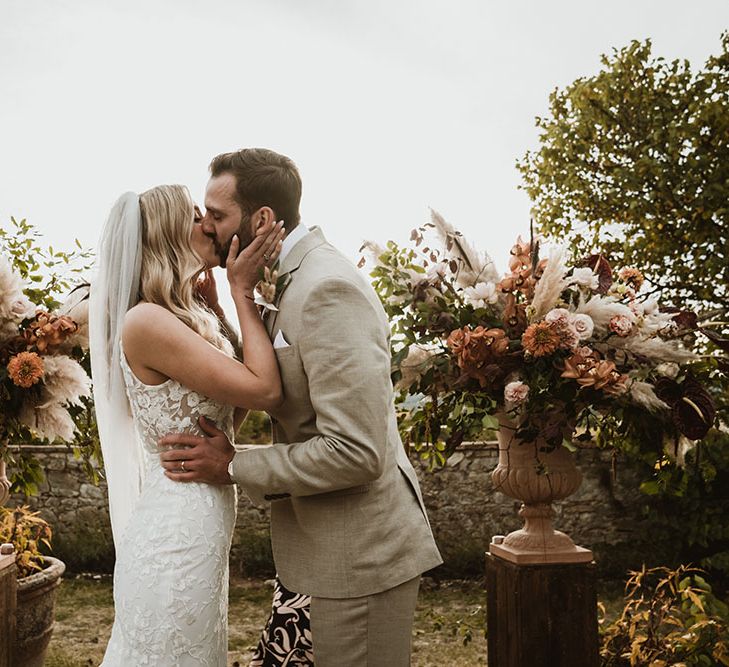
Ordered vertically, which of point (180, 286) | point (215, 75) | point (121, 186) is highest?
point (215, 75)

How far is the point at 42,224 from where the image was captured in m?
3.64

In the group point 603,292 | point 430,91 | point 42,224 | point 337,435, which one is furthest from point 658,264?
point 337,435

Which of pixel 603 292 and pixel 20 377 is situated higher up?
pixel 603 292

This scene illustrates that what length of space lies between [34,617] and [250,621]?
2022 mm

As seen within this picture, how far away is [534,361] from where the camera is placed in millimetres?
2658

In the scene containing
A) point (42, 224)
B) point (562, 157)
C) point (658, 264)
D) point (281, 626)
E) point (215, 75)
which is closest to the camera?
point (281, 626)

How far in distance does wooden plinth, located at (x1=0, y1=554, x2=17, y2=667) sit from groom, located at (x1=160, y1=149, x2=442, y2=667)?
1583mm

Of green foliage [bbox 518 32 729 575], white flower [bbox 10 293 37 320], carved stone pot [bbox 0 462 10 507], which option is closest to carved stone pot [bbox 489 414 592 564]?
white flower [bbox 10 293 37 320]

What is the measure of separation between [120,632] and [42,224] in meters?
2.17

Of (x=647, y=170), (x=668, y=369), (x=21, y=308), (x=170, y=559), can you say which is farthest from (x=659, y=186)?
(x=170, y=559)

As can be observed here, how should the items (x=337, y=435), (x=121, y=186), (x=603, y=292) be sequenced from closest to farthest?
(x=337, y=435) < (x=121, y=186) < (x=603, y=292)

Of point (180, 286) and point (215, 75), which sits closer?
point (180, 286)

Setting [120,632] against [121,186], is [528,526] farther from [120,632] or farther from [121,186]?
[121,186]

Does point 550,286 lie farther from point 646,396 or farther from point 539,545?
point 539,545
